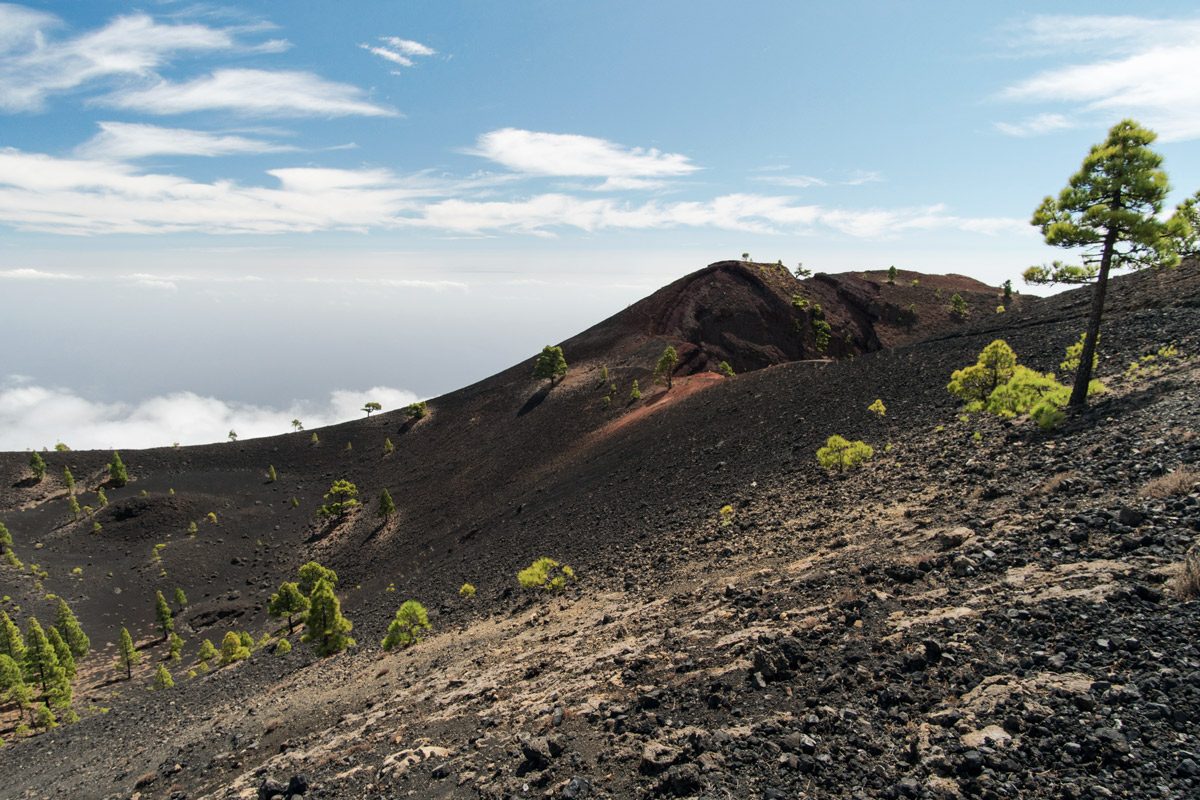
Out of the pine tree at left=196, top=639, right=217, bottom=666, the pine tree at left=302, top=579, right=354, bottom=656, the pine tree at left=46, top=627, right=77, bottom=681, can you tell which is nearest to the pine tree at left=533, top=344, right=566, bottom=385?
the pine tree at left=196, top=639, right=217, bottom=666

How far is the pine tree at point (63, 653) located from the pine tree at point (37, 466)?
41255 mm

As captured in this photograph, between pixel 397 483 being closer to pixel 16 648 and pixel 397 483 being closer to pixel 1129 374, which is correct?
pixel 16 648

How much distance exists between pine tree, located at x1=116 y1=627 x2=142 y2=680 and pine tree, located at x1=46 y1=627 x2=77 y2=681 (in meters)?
2.82

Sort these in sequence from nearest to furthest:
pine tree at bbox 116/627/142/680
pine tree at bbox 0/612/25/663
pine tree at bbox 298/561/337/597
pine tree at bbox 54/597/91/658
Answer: pine tree at bbox 298/561/337/597 < pine tree at bbox 0/612/25/663 < pine tree at bbox 116/627/142/680 < pine tree at bbox 54/597/91/658

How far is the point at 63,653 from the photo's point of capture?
4291cm

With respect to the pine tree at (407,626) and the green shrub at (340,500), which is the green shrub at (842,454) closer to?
the pine tree at (407,626)

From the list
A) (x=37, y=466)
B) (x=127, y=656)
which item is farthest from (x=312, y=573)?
(x=37, y=466)

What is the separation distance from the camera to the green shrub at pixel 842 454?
854 inches

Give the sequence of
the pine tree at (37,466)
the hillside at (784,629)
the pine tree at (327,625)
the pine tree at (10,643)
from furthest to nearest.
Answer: the pine tree at (37,466) → the pine tree at (10,643) → the pine tree at (327,625) → the hillside at (784,629)

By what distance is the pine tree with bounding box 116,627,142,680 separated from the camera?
4312 cm

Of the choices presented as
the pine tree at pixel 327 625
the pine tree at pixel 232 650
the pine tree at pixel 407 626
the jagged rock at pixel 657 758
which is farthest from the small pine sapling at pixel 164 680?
the jagged rock at pixel 657 758

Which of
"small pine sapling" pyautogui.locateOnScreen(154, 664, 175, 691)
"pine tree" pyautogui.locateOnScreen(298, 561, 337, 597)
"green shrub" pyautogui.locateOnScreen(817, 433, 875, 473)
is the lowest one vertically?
"small pine sapling" pyautogui.locateOnScreen(154, 664, 175, 691)

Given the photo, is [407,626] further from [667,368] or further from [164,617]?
[667,368]

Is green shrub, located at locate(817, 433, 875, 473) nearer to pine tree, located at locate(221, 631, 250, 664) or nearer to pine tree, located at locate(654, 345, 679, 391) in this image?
pine tree, located at locate(654, 345, 679, 391)
